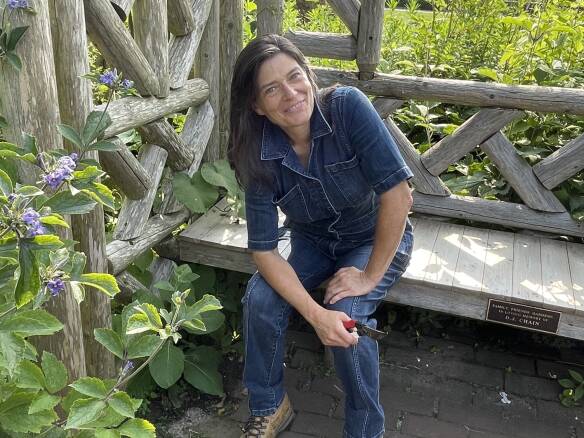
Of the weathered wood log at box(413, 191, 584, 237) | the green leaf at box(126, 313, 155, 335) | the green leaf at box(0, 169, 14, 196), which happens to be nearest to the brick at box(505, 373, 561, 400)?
the weathered wood log at box(413, 191, 584, 237)

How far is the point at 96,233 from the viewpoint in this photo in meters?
2.39

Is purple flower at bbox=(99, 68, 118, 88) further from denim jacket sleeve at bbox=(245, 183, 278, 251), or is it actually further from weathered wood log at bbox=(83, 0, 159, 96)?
denim jacket sleeve at bbox=(245, 183, 278, 251)

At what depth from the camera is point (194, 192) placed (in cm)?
324

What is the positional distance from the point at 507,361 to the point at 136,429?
7.89ft

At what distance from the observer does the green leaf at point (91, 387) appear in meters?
1.53

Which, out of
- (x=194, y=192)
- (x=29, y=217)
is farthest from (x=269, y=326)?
(x=29, y=217)

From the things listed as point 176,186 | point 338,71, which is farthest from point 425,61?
point 176,186

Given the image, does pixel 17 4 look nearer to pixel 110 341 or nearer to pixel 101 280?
pixel 101 280

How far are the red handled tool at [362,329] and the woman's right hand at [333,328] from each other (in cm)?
2

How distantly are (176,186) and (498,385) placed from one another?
1.91 metres

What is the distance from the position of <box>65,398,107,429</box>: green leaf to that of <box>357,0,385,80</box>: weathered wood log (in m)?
2.45

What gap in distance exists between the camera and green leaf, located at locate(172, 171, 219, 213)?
10.4 ft

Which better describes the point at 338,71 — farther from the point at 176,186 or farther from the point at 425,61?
the point at 176,186

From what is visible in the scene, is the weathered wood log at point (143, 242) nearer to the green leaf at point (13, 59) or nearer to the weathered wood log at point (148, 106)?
the weathered wood log at point (148, 106)
